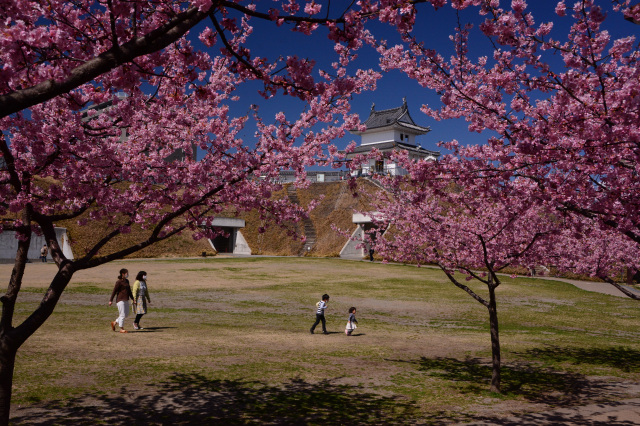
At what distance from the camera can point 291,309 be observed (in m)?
24.2

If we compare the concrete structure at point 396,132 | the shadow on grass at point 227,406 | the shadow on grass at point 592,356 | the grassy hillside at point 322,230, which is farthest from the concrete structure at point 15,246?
the concrete structure at point 396,132

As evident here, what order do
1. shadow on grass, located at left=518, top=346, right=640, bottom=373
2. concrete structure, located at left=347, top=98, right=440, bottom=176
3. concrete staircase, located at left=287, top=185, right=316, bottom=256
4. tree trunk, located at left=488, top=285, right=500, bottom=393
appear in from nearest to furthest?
tree trunk, located at left=488, top=285, right=500, bottom=393 → shadow on grass, located at left=518, top=346, right=640, bottom=373 → concrete staircase, located at left=287, top=185, right=316, bottom=256 → concrete structure, located at left=347, top=98, right=440, bottom=176

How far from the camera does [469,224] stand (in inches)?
558

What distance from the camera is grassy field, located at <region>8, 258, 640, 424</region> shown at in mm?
9500

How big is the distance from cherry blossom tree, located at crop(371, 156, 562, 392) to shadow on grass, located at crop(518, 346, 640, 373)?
338cm

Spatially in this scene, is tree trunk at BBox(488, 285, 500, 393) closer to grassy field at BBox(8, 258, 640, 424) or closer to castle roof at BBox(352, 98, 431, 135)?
grassy field at BBox(8, 258, 640, 424)

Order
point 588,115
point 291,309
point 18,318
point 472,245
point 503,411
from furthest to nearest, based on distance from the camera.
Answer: point 291,309 → point 18,318 → point 472,245 → point 503,411 → point 588,115

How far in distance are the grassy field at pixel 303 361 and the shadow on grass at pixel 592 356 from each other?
0.06 metres

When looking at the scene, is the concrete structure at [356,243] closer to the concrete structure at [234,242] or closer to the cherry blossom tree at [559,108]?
the concrete structure at [234,242]

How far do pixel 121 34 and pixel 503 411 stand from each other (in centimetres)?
986

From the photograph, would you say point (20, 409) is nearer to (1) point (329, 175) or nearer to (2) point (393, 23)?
(2) point (393, 23)

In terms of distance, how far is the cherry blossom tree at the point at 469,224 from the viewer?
30.4 feet

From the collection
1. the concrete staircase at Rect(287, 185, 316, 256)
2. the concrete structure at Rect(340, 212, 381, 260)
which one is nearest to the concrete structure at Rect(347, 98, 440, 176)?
the concrete staircase at Rect(287, 185, 316, 256)

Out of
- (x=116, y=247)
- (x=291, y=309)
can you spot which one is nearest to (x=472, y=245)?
(x=291, y=309)
